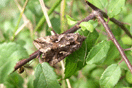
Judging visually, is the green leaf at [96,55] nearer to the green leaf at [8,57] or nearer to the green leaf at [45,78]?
the green leaf at [45,78]

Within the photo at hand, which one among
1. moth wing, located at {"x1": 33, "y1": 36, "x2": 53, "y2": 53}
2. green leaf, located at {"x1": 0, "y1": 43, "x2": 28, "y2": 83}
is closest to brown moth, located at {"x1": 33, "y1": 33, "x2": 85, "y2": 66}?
moth wing, located at {"x1": 33, "y1": 36, "x2": 53, "y2": 53}

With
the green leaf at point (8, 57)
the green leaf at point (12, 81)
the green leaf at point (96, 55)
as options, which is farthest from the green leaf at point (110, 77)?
the green leaf at point (12, 81)

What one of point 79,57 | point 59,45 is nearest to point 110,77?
point 79,57

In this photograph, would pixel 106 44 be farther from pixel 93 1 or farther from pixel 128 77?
pixel 128 77

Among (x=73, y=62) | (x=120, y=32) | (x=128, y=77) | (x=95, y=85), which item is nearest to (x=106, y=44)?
(x=73, y=62)

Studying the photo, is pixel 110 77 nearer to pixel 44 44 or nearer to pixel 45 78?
pixel 45 78
